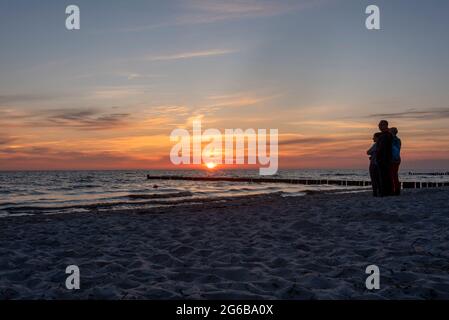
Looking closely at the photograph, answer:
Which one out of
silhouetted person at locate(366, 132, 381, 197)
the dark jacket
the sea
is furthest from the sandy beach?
the sea

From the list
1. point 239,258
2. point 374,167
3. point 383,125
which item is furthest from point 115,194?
point 239,258

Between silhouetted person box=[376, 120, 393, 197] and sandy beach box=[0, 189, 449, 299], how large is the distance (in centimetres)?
382

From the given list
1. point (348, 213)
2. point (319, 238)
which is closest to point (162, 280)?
point (319, 238)

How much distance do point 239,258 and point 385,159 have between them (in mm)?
9891

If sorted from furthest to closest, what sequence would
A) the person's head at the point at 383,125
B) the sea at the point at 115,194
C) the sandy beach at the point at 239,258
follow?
the sea at the point at 115,194
the person's head at the point at 383,125
the sandy beach at the point at 239,258

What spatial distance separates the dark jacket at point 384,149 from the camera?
549 inches

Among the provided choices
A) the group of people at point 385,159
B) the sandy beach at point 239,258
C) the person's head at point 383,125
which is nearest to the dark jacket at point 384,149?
the group of people at point 385,159

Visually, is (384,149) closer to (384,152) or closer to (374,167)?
(384,152)

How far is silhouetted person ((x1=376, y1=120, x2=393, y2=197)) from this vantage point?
13.9m

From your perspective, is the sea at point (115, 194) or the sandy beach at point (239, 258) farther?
the sea at point (115, 194)

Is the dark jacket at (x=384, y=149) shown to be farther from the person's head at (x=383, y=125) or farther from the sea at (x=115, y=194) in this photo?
the sea at (x=115, y=194)

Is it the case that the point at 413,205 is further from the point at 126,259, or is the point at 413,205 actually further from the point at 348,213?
the point at 126,259

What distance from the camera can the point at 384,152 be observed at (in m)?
14.2
